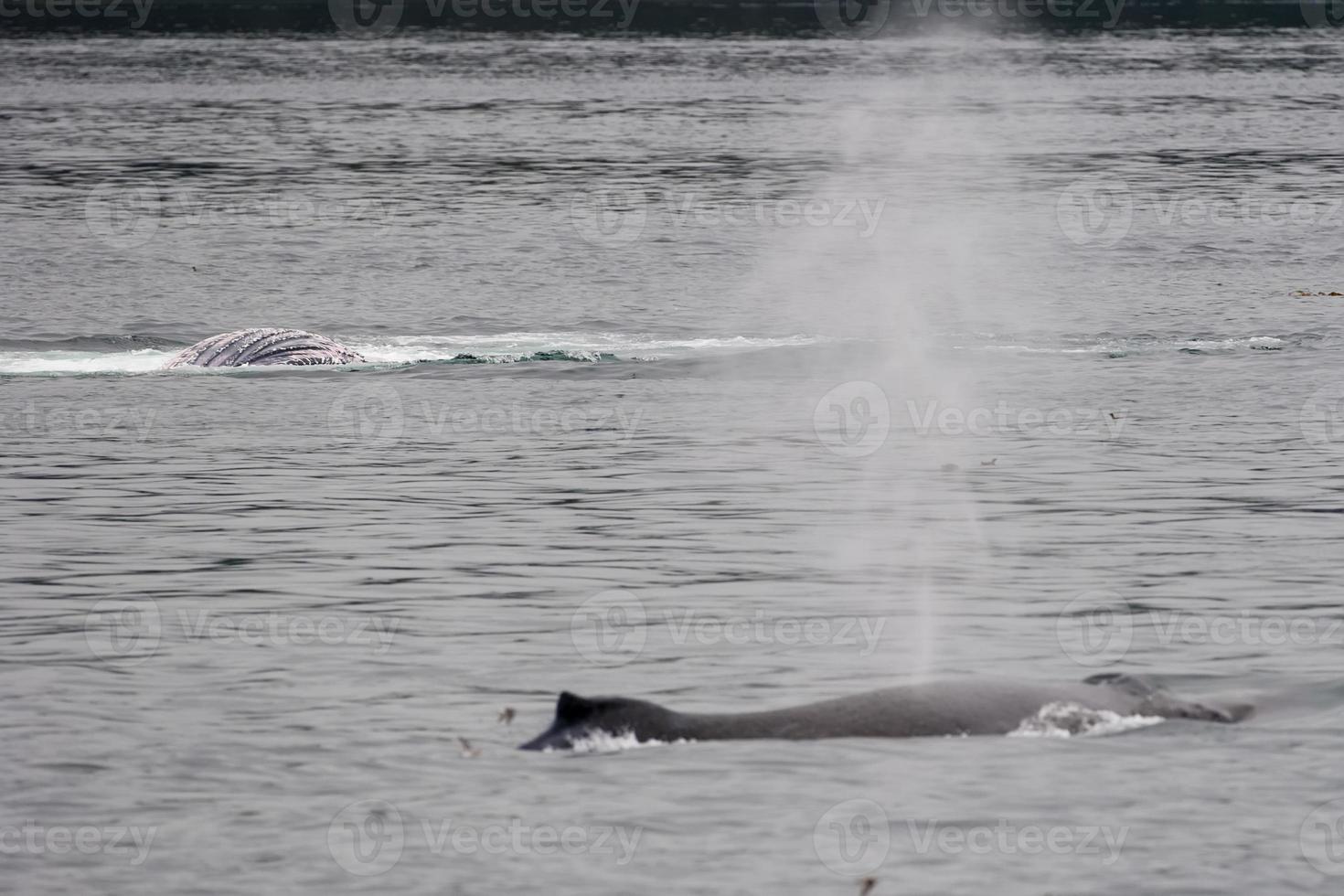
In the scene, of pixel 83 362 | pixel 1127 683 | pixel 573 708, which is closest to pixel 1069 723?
pixel 1127 683

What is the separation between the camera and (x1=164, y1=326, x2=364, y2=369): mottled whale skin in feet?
118

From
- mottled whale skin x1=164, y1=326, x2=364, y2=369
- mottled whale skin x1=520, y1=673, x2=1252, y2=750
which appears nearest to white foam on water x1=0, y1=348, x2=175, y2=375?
mottled whale skin x1=164, y1=326, x2=364, y2=369

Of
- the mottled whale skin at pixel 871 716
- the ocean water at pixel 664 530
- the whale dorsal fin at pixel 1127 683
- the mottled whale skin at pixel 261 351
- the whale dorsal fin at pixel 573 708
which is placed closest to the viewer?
the ocean water at pixel 664 530

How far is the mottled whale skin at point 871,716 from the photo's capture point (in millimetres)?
16750

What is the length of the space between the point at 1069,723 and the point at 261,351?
21001mm

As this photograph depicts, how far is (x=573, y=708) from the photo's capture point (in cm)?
1650

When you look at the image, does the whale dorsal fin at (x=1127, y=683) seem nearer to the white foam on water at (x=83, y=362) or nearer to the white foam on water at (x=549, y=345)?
the white foam on water at (x=549, y=345)

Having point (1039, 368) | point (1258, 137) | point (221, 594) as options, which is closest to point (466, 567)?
point (221, 594)

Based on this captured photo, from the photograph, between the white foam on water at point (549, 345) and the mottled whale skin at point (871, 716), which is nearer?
the mottled whale skin at point (871, 716)

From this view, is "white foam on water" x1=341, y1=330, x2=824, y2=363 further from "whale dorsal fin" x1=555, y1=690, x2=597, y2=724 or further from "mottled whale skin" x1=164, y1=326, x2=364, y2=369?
"whale dorsal fin" x1=555, y1=690, x2=597, y2=724

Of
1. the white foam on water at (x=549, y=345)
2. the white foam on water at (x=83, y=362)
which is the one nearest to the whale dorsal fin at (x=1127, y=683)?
the white foam on water at (x=549, y=345)

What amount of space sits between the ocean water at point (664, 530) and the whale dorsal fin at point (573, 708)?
0.94 ft

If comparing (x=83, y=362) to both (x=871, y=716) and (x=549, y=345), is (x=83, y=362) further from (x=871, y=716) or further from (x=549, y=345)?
(x=871, y=716)

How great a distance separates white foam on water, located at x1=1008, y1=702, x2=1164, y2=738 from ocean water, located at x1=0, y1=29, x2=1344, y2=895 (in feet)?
0.19
